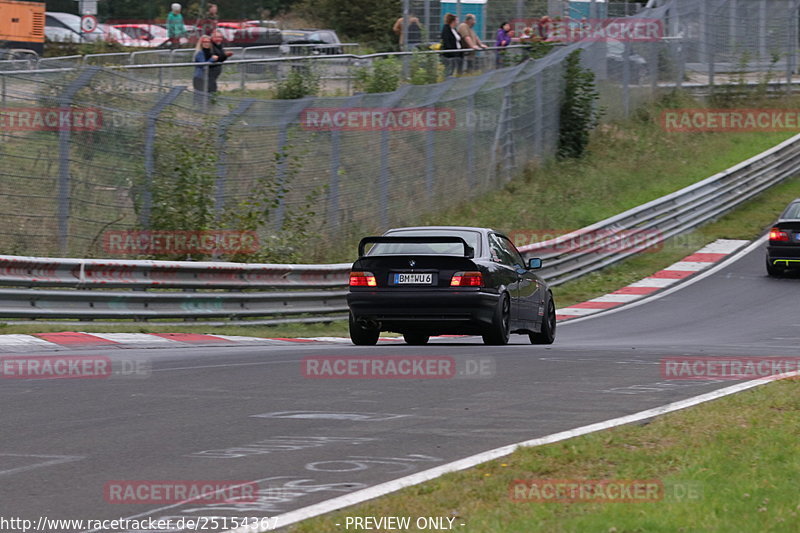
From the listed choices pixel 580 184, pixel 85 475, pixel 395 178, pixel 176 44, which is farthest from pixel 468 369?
pixel 176 44

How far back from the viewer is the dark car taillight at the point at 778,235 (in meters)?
24.6

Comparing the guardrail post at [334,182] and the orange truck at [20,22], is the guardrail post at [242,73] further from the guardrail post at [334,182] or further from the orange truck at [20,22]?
the orange truck at [20,22]

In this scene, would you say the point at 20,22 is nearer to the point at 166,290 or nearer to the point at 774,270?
the point at 166,290

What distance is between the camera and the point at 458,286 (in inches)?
551

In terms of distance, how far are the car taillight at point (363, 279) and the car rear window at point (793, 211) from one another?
13.2 metres

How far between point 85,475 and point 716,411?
178 inches

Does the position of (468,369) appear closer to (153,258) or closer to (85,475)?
(85,475)

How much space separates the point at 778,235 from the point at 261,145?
11150 millimetres

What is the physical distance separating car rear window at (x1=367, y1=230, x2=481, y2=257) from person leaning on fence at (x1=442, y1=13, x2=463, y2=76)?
1559cm

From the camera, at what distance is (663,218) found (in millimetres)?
29922
